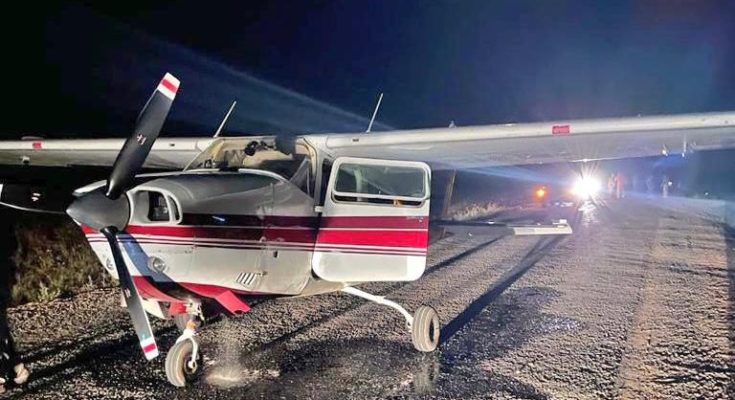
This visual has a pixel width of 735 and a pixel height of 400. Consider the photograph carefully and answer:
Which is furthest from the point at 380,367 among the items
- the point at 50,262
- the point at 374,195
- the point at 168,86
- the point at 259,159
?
the point at 50,262

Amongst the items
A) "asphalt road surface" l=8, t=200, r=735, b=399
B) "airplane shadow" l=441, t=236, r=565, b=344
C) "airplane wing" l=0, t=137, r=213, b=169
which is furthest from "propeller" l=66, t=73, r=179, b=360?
"airplane shadow" l=441, t=236, r=565, b=344

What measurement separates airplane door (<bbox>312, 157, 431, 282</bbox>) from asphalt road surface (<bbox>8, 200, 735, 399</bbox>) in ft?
2.48

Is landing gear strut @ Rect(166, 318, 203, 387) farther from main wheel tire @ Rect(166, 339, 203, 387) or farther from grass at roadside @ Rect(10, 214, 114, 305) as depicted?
grass at roadside @ Rect(10, 214, 114, 305)

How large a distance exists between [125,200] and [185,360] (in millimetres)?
1489

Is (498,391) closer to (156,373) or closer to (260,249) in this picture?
(260,249)

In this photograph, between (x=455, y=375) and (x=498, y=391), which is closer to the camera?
(x=498, y=391)

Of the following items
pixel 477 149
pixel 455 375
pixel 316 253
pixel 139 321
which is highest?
pixel 477 149

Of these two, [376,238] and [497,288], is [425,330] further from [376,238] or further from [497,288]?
[497,288]

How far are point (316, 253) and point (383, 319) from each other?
1621 millimetres

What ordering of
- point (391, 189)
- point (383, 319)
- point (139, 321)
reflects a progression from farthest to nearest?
point (383, 319) → point (391, 189) → point (139, 321)

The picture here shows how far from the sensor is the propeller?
163 inches

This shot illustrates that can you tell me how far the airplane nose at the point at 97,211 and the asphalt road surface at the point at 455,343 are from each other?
146cm

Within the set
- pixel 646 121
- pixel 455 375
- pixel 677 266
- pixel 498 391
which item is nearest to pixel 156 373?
pixel 455 375

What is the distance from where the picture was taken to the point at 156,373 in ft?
17.1
